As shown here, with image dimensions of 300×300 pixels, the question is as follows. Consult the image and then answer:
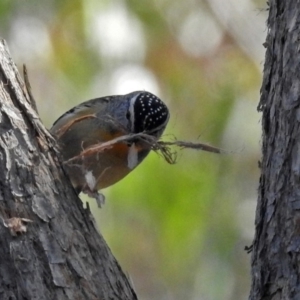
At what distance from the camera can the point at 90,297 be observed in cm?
271

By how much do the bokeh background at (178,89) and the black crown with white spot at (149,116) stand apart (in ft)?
5.38

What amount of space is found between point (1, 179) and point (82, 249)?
0.38 m

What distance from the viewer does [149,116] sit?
13.5 feet

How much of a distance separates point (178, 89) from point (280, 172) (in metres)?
4.09

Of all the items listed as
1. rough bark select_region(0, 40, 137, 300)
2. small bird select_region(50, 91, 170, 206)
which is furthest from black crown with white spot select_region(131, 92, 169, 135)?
rough bark select_region(0, 40, 137, 300)

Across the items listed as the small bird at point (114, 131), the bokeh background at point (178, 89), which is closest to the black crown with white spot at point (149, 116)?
the small bird at point (114, 131)

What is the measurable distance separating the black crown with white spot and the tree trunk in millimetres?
1306

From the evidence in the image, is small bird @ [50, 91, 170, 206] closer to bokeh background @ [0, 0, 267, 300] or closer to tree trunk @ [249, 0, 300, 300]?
tree trunk @ [249, 0, 300, 300]

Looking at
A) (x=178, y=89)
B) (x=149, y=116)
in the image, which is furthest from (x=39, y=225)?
(x=178, y=89)

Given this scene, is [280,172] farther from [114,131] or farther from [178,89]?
[178,89]

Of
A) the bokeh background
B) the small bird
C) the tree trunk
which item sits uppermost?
the bokeh background

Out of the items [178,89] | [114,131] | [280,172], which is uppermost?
[178,89]

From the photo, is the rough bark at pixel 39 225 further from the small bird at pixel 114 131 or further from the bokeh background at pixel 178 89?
the bokeh background at pixel 178 89

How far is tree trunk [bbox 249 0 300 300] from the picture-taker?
8.08 ft
